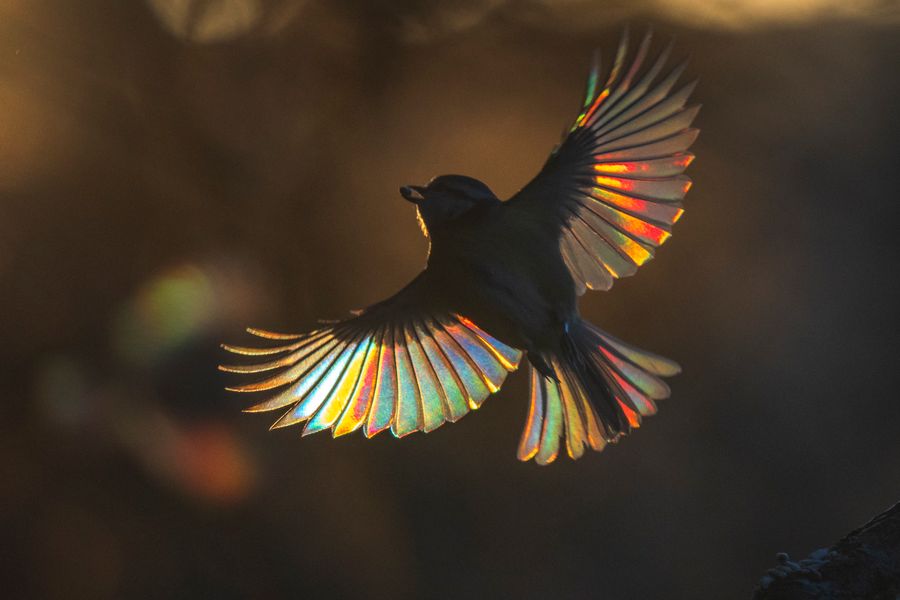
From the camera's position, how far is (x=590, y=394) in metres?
2.18

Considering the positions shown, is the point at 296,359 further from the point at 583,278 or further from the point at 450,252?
the point at 583,278

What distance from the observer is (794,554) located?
3678 mm

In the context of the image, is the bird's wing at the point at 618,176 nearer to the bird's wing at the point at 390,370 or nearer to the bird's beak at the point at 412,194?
the bird's beak at the point at 412,194

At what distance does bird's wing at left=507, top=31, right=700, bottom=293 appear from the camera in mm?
2016

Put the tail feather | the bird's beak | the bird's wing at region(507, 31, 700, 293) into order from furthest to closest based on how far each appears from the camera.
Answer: the tail feather
the bird's wing at region(507, 31, 700, 293)
the bird's beak

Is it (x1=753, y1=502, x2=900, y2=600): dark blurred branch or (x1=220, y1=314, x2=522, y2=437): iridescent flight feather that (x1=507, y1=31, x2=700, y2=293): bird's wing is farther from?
(x1=753, y1=502, x2=900, y2=600): dark blurred branch

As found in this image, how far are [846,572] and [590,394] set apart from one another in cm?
92

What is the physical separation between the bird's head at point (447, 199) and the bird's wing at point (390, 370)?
1.25ft

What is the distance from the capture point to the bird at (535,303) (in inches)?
75.9

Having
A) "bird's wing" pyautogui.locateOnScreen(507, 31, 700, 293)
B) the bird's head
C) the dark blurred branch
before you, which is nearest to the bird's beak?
the bird's head

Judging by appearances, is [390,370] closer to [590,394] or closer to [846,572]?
[590,394]

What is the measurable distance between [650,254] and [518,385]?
177 centimetres

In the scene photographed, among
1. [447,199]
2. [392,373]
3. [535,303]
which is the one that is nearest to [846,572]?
[535,303]

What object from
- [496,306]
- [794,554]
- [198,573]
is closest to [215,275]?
[198,573]
